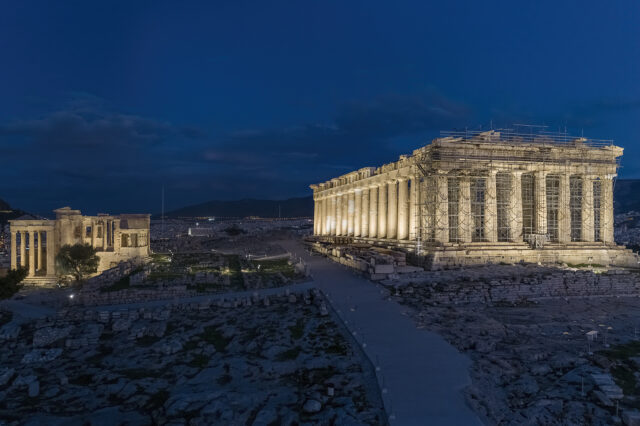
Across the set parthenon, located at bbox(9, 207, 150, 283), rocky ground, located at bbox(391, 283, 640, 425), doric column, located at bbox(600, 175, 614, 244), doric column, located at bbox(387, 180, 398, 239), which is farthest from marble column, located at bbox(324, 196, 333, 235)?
rocky ground, located at bbox(391, 283, 640, 425)

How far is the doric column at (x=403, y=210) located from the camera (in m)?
36.8

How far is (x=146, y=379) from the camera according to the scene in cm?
1253

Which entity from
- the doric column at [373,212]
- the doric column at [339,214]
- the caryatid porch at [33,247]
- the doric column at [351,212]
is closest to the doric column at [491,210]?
the doric column at [373,212]

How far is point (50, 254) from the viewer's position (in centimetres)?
3409

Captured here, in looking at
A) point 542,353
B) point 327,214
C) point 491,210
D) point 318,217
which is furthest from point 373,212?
point 542,353

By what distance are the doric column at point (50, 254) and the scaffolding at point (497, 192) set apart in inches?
1141

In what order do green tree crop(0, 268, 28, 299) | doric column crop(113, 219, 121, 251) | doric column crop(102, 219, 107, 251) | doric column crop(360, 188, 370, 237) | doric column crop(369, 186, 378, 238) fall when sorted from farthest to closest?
doric column crop(360, 188, 370, 237), doric column crop(369, 186, 378, 238), doric column crop(102, 219, 107, 251), doric column crop(113, 219, 121, 251), green tree crop(0, 268, 28, 299)

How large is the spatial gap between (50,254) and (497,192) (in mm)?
36707

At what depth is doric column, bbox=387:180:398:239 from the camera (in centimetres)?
3884

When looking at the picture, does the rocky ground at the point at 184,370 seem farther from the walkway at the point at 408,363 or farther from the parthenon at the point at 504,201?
the parthenon at the point at 504,201

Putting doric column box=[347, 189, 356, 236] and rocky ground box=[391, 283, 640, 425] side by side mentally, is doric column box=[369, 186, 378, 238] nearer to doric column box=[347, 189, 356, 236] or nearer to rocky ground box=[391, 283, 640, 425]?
doric column box=[347, 189, 356, 236]

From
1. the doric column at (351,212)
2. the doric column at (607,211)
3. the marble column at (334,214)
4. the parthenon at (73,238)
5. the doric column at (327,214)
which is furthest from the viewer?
the doric column at (327,214)

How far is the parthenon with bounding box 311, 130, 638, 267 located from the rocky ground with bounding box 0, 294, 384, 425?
16389 millimetres

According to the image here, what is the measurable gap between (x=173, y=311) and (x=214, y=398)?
10160mm
